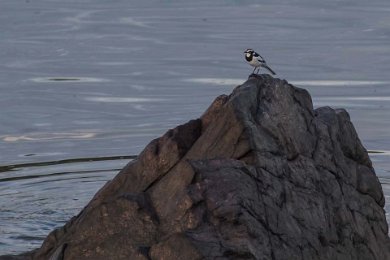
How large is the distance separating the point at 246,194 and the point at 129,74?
1059 centimetres

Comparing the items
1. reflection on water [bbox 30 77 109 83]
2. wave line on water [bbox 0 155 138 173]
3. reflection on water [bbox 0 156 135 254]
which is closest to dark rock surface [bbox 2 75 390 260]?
reflection on water [bbox 0 156 135 254]

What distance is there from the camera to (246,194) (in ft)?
29.3

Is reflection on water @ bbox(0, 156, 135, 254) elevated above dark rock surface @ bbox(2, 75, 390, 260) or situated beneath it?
situated beneath

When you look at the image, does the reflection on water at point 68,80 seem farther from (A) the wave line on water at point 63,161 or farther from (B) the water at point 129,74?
(A) the wave line on water at point 63,161

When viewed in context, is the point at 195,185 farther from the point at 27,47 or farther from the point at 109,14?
the point at 109,14

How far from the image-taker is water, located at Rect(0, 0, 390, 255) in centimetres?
1427

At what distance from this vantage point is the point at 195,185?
897 centimetres

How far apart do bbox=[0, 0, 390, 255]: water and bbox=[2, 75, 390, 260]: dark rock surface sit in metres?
2.10

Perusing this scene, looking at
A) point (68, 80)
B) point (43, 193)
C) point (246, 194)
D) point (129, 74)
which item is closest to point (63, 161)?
point (43, 193)

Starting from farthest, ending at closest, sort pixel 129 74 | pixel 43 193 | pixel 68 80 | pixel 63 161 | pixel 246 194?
pixel 129 74, pixel 68 80, pixel 63 161, pixel 43 193, pixel 246 194

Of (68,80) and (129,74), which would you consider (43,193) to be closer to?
(68,80)

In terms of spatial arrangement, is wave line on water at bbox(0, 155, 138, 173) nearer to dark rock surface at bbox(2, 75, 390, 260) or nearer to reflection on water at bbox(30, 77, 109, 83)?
reflection on water at bbox(30, 77, 109, 83)

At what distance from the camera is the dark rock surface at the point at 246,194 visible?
877 cm

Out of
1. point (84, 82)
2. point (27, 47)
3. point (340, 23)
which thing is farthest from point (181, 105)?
point (340, 23)
